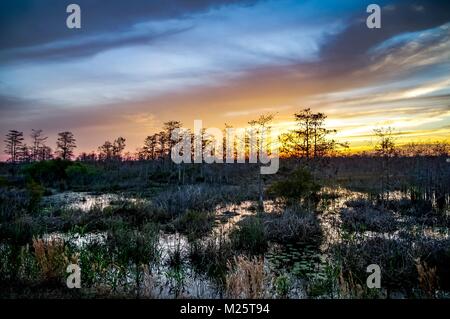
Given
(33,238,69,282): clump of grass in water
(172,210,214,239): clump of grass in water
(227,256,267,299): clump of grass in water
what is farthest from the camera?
(172,210,214,239): clump of grass in water

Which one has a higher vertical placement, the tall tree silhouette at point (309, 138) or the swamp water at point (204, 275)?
the tall tree silhouette at point (309, 138)

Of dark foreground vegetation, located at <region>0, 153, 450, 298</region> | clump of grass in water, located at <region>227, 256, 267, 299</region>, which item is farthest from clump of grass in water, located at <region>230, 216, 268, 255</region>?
clump of grass in water, located at <region>227, 256, 267, 299</region>

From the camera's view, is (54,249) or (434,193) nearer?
→ (54,249)

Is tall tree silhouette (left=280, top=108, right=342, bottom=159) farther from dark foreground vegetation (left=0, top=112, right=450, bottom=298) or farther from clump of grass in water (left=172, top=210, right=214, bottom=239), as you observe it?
clump of grass in water (left=172, top=210, right=214, bottom=239)

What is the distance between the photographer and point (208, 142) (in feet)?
161

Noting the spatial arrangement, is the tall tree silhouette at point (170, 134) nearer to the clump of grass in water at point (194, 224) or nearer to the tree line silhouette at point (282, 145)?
the tree line silhouette at point (282, 145)

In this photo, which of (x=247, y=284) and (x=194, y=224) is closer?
(x=247, y=284)

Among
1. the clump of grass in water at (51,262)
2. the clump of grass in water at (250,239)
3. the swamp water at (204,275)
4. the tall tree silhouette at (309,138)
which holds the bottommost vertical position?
the swamp water at (204,275)

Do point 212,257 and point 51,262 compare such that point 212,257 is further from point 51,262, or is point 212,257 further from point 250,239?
point 51,262

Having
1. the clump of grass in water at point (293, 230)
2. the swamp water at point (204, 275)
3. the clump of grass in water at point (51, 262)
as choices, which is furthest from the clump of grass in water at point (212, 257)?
the clump of grass in water at point (51, 262)

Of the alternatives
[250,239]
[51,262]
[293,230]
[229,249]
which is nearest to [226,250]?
[229,249]
